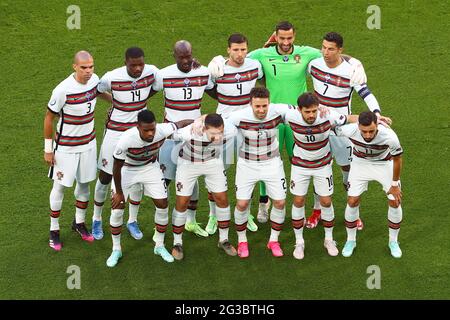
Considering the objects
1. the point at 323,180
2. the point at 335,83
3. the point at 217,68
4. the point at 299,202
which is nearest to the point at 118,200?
the point at 217,68

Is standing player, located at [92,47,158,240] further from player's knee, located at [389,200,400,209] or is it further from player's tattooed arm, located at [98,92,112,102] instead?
player's knee, located at [389,200,400,209]

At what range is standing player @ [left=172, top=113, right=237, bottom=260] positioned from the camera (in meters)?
10.6

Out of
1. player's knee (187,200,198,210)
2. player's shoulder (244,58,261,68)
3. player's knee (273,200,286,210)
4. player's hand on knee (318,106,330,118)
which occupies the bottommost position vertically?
player's knee (187,200,198,210)

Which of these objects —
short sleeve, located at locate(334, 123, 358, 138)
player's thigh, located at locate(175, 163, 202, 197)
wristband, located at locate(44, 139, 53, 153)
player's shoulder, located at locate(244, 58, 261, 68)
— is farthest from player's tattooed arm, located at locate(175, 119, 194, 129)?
short sleeve, located at locate(334, 123, 358, 138)

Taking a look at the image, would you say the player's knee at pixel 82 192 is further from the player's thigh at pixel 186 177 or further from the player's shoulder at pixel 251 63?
Answer: the player's shoulder at pixel 251 63

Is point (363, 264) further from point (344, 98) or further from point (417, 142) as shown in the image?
point (417, 142)

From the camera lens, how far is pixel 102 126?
13555 mm

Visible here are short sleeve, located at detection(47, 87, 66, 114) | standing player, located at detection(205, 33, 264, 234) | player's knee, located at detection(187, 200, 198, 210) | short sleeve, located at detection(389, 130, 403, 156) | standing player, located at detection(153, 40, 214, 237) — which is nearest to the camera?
short sleeve, located at detection(389, 130, 403, 156)

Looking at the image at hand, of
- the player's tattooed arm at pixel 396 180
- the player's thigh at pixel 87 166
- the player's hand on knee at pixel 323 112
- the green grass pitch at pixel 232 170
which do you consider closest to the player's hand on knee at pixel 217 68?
the player's hand on knee at pixel 323 112

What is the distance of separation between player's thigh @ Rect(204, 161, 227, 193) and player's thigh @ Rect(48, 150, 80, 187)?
1411 mm

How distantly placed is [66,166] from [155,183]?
100cm

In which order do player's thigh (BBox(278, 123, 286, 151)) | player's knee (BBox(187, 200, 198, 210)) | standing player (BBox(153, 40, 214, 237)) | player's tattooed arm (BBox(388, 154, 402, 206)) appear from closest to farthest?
1. player's tattooed arm (BBox(388, 154, 402, 206))
2. standing player (BBox(153, 40, 214, 237))
3. player's thigh (BBox(278, 123, 286, 151))
4. player's knee (BBox(187, 200, 198, 210))

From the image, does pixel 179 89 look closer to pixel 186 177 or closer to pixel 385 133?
pixel 186 177

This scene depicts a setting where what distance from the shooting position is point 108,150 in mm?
10992
